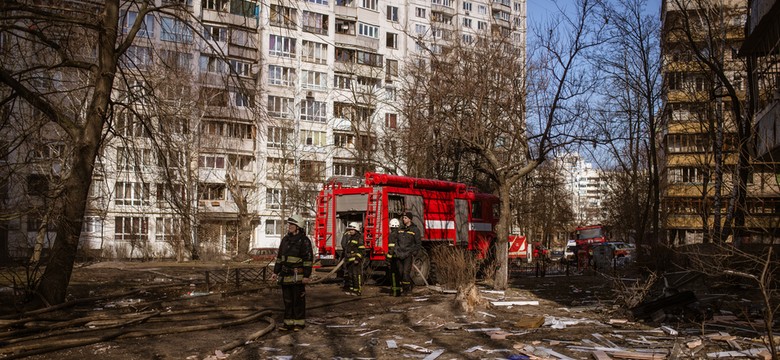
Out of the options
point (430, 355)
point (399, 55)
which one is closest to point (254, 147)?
point (399, 55)

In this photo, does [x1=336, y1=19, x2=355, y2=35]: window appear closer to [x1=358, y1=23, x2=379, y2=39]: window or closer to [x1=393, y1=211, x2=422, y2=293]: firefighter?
[x1=358, y1=23, x2=379, y2=39]: window

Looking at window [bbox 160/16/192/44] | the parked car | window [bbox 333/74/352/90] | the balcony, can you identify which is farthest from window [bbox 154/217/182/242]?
the balcony

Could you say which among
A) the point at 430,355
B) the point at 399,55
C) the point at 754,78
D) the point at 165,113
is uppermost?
the point at 399,55

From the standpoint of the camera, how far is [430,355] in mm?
9383

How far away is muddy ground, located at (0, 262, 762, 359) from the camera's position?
952cm

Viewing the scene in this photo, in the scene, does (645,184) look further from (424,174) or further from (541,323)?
(541,323)

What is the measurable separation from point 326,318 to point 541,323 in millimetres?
3913

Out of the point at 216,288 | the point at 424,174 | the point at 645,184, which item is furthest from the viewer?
the point at 645,184

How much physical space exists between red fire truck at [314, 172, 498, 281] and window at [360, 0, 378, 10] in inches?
1733

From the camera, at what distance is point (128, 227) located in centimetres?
4906

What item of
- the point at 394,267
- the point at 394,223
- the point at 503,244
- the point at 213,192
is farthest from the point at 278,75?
the point at 394,267

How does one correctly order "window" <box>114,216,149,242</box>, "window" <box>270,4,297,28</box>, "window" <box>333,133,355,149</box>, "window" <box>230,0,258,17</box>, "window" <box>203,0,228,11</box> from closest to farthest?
"window" <box>270,4,297,28</box>
"window" <box>230,0,258,17</box>
"window" <box>203,0,228,11</box>
"window" <box>114,216,149,242</box>
"window" <box>333,133,355,149</box>

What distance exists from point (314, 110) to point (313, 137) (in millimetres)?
2291

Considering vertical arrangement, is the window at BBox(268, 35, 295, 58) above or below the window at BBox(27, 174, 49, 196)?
above
